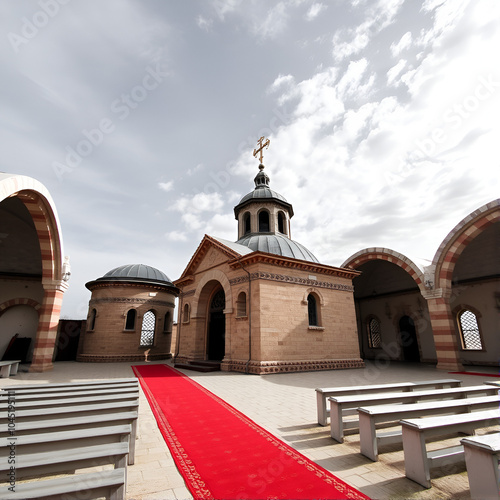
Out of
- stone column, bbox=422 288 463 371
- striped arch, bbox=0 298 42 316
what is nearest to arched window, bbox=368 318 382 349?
stone column, bbox=422 288 463 371

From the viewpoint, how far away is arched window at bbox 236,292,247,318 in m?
13.4

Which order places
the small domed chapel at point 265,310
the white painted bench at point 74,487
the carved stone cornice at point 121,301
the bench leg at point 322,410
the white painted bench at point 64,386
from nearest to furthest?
1. the white painted bench at point 74,487
2. the white painted bench at point 64,386
3. the bench leg at point 322,410
4. the small domed chapel at point 265,310
5. the carved stone cornice at point 121,301

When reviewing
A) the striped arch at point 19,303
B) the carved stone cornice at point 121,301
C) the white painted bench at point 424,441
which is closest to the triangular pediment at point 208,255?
the carved stone cornice at point 121,301

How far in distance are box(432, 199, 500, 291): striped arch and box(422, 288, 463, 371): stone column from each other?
1.76 feet

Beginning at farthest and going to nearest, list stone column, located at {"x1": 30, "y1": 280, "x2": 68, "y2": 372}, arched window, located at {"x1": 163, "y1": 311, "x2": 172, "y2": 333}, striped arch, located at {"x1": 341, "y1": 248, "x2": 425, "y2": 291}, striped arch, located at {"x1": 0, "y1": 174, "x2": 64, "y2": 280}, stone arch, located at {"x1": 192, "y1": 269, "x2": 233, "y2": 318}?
arched window, located at {"x1": 163, "y1": 311, "x2": 172, "y2": 333} < stone arch, located at {"x1": 192, "y1": 269, "x2": 233, "y2": 318} < striped arch, located at {"x1": 341, "y1": 248, "x2": 425, "y2": 291} < stone column, located at {"x1": 30, "y1": 280, "x2": 68, "y2": 372} < striped arch, located at {"x1": 0, "y1": 174, "x2": 64, "y2": 280}

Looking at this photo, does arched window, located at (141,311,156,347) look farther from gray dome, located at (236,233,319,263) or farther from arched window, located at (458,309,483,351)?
arched window, located at (458,309,483,351)

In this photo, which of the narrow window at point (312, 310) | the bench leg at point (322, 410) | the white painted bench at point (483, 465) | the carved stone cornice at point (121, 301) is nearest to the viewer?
the white painted bench at point (483, 465)

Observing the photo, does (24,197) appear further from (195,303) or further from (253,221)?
(253,221)

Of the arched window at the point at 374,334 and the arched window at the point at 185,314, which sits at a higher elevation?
the arched window at the point at 185,314

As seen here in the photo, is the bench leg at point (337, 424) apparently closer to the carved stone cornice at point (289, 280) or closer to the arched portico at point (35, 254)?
the carved stone cornice at point (289, 280)

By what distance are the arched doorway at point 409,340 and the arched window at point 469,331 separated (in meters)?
2.72

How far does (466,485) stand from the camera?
3045 mm

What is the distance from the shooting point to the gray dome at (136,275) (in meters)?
20.0

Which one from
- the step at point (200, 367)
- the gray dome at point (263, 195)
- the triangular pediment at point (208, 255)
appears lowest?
the step at point (200, 367)
